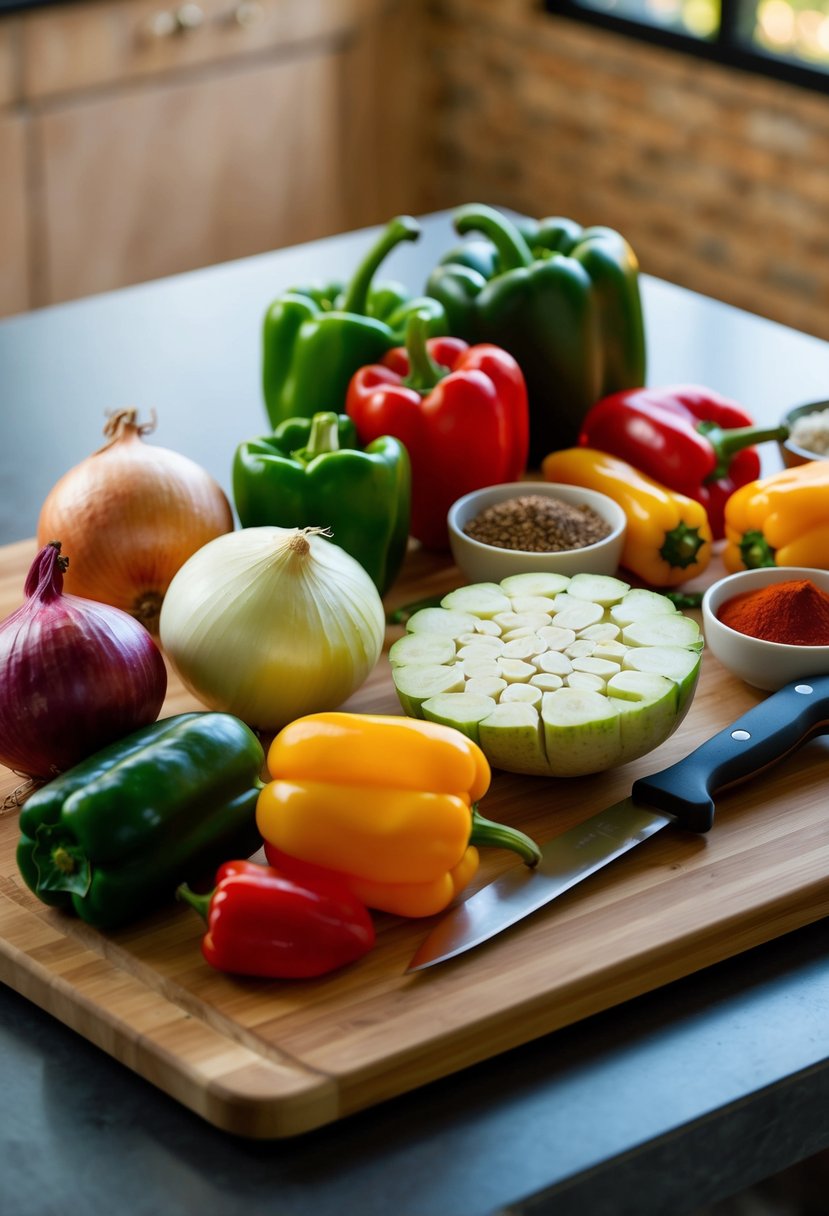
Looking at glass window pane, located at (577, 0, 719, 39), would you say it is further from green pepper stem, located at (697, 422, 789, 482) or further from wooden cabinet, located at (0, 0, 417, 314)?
green pepper stem, located at (697, 422, 789, 482)

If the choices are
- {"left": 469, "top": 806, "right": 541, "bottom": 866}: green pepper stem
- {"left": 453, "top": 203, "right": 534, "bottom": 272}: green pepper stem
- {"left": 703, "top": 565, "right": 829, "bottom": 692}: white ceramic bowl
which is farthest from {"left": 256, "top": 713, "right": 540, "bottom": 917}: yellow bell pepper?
{"left": 453, "top": 203, "right": 534, "bottom": 272}: green pepper stem

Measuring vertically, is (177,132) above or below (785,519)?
below

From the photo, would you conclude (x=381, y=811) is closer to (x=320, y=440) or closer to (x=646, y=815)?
(x=646, y=815)

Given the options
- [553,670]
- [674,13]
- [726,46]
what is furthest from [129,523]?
[674,13]

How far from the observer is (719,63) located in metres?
3.67

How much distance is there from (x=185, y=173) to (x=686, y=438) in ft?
8.16

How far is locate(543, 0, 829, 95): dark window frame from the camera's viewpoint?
351 cm

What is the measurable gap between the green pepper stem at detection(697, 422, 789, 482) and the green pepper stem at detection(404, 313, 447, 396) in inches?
11.7

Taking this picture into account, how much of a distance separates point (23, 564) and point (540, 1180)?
89 centimetres

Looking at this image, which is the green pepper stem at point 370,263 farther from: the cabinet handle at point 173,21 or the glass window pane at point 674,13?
the glass window pane at point 674,13

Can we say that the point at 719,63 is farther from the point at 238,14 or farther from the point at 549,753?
the point at 549,753

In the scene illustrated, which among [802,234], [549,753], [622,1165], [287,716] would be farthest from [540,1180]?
[802,234]

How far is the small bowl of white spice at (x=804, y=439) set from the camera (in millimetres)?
1604

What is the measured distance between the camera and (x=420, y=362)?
5.20 ft
